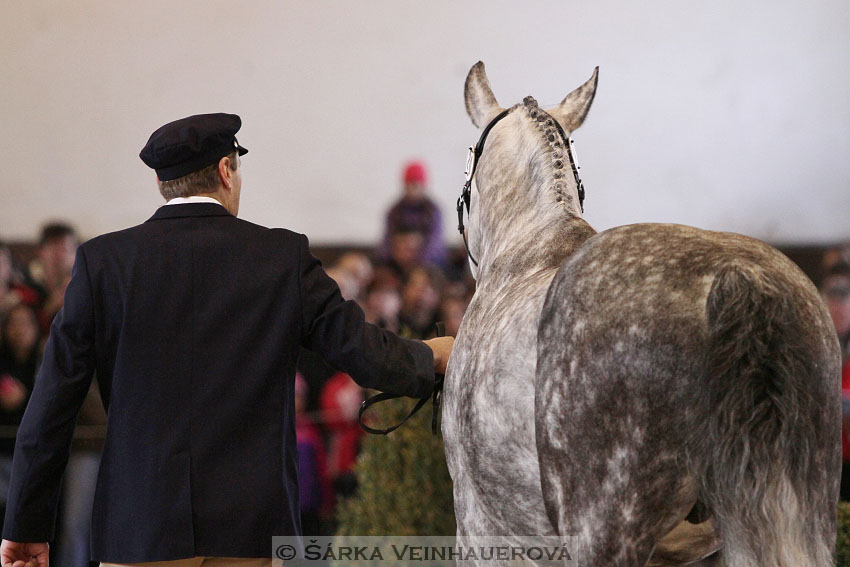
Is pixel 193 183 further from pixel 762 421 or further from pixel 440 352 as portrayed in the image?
pixel 762 421

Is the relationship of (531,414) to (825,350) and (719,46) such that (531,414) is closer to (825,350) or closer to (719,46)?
(825,350)

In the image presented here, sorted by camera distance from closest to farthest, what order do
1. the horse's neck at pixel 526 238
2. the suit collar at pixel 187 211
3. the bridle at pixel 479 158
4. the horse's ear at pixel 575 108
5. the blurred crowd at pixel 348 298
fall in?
the suit collar at pixel 187 211, the horse's neck at pixel 526 238, the bridle at pixel 479 158, the horse's ear at pixel 575 108, the blurred crowd at pixel 348 298

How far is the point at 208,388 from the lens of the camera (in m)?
1.72

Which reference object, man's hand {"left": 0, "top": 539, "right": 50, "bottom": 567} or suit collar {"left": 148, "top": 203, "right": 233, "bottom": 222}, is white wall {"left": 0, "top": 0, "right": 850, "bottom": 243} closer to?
suit collar {"left": 148, "top": 203, "right": 233, "bottom": 222}

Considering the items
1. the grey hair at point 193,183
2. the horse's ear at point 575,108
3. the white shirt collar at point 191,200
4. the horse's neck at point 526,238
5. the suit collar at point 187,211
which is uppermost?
the horse's ear at point 575,108

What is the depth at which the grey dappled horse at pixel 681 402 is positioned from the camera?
4.32 feet

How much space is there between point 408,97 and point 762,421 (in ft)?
14.4

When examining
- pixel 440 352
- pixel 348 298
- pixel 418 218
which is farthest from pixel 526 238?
pixel 418 218

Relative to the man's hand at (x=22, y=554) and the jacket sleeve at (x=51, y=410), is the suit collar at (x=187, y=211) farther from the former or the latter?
the man's hand at (x=22, y=554)

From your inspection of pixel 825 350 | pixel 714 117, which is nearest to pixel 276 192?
pixel 714 117

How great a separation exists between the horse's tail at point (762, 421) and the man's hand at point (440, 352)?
2.82 ft

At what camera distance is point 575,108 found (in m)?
2.45

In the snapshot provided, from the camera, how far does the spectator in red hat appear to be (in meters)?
5.19

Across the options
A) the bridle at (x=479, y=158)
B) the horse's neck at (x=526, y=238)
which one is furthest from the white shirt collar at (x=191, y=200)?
the bridle at (x=479, y=158)
